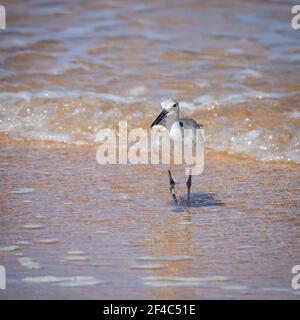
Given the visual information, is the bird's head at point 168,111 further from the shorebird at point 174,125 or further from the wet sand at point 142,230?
the wet sand at point 142,230

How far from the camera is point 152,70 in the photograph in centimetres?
734

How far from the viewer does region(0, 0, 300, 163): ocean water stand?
6.26 m

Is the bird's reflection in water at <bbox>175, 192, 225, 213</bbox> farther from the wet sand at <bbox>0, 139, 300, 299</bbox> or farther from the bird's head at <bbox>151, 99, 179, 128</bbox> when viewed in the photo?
the bird's head at <bbox>151, 99, 179, 128</bbox>

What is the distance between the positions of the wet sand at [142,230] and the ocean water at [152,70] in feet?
1.71

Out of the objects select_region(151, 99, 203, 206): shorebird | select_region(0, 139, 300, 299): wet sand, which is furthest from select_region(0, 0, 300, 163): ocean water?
select_region(151, 99, 203, 206): shorebird

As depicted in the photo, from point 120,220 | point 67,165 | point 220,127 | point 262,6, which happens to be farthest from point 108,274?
point 262,6

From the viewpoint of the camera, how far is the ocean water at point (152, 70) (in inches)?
247

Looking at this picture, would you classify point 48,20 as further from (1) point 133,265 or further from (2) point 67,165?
(1) point 133,265

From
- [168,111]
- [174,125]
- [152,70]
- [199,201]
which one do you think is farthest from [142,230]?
[152,70]

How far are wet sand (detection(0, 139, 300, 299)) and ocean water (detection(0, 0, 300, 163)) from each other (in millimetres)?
520

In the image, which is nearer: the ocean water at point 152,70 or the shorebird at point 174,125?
the shorebird at point 174,125

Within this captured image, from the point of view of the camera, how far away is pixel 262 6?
890cm

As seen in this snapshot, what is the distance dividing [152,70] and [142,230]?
10.5ft

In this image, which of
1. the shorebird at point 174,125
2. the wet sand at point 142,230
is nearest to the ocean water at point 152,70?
the wet sand at point 142,230
